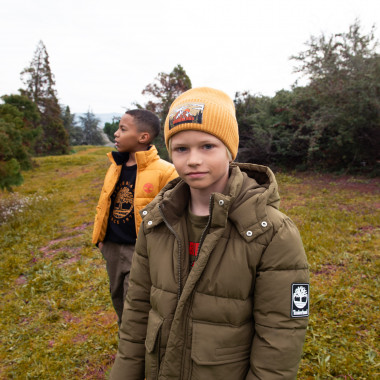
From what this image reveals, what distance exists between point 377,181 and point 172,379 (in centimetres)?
1130

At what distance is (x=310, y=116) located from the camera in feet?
42.4

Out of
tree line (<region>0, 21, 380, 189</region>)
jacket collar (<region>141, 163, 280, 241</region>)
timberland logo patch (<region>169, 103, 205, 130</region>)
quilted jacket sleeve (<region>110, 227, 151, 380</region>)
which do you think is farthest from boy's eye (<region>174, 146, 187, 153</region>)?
tree line (<region>0, 21, 380, 189</region>)

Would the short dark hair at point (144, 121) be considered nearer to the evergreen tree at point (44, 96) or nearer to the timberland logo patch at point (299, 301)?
the timberland logo patch at point (299, 301)

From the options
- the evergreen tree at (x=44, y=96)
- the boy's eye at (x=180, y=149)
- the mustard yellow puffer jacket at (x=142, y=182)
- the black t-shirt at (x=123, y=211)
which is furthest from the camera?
the evergreen tree at (x=44, y=96)

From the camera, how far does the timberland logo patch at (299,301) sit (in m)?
1.25

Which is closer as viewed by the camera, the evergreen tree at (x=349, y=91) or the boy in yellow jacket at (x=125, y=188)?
the boy in yellow jacket at (x=125, y=188)

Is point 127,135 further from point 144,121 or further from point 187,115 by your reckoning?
point 187,115

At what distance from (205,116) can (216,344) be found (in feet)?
3.23

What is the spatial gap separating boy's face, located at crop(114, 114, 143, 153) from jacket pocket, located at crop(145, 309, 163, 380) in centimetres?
163

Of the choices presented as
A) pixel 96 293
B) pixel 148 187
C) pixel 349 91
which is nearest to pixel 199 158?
pixel 148 187

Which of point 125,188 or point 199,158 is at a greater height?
point 199,158

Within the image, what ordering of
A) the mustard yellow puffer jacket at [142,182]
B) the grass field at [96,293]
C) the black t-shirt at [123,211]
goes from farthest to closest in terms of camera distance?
the grass field at [96,293]
the black t-shirt at [123,211]
the mustard yellow puffer jacket at [142,182]

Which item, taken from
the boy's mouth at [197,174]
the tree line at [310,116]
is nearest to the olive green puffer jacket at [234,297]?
the boy's mouth at [197,174]

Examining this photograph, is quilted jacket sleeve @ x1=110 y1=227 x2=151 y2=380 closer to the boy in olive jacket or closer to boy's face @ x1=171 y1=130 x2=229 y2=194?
the boy in olive jacket
